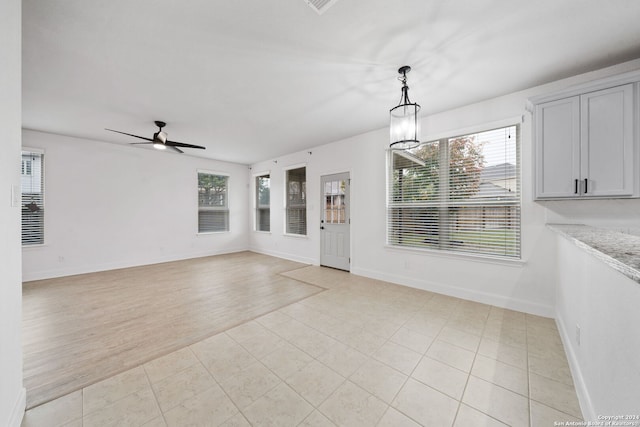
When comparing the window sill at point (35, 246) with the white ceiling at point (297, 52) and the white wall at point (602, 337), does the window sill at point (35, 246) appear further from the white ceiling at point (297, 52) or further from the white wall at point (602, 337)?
the white wall at point (602, 337)

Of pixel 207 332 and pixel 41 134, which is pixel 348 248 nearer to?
pixel 207 332

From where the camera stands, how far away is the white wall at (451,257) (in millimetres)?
2812

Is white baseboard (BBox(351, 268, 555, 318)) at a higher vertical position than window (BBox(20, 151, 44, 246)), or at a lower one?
lower

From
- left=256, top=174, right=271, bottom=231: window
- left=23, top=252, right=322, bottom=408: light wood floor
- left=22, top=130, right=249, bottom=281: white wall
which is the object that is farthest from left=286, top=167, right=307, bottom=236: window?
left=22, top=130, right=249, bottom=281: white wall

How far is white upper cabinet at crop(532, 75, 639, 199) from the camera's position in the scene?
2.13m

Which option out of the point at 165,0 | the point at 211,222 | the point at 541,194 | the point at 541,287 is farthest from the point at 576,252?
the point at 211,222

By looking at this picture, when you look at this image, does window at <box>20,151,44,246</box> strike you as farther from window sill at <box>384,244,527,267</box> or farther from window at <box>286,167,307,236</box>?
window sill at <box>384,244,527,267</box>

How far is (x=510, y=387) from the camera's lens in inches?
67.2

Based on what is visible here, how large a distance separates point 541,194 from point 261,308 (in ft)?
11.7

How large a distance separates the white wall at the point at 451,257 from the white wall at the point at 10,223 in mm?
4114

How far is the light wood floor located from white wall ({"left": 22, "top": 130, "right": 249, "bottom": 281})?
0.50 meters

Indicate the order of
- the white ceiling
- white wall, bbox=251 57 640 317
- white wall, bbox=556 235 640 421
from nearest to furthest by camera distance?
white wall, bbox=556 235 640 421 → the white ceiling → white wall, bbox=251 57 640 317

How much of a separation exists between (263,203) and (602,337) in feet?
22.7

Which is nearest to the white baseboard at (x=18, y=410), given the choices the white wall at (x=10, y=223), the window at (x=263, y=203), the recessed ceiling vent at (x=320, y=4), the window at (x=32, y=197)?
the white wall at (x=10, y=223)
